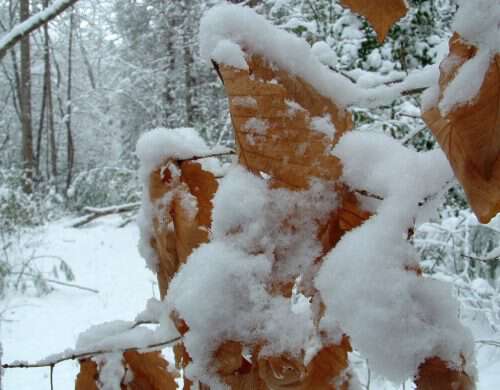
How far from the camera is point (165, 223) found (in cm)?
40

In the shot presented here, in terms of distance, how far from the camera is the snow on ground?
2910 mm

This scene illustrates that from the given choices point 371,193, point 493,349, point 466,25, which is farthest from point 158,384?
point 493,349

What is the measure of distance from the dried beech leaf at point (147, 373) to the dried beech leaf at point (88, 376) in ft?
0.11

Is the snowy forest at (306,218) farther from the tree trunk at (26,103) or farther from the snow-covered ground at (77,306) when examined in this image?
the tree trunk at (26,103)

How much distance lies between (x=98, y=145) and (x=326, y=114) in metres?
15.0

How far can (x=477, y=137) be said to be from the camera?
225 mm

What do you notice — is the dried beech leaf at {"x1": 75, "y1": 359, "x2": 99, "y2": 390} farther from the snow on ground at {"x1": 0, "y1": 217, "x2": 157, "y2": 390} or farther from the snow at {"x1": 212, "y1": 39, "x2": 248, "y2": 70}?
the snow on ground at {"x1": 0, "y1": 217, "x2": 157, "y2": 390}

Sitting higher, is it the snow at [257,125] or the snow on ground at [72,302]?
the snow at [257,125]

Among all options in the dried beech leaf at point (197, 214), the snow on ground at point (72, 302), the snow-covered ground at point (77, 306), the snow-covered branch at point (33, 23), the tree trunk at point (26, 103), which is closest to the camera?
the dried beech leaf at point (197, 214)

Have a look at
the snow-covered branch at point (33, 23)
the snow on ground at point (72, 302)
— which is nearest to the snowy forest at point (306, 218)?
the snow-covered branch at point (33, 23)

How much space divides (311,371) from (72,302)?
13.8ft

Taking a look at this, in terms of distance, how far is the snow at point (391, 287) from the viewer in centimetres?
23

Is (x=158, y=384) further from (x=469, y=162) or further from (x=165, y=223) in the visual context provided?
(x=469, y=162)

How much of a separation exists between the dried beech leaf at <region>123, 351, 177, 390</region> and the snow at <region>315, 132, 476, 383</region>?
10.0 inches
